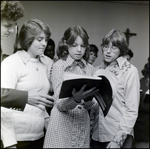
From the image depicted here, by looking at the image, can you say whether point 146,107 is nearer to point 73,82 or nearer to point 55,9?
point 73,82

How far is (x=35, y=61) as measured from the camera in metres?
1.40

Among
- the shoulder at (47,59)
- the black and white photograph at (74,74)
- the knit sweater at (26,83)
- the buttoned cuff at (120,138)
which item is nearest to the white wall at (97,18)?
the black and white photograph at (74,74)

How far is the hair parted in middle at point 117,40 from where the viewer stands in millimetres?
1606

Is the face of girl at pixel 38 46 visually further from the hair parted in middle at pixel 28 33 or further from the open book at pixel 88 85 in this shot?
the open book at pixel 88 85

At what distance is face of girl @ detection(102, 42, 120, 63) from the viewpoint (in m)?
1.60

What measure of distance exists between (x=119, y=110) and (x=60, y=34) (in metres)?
0.63

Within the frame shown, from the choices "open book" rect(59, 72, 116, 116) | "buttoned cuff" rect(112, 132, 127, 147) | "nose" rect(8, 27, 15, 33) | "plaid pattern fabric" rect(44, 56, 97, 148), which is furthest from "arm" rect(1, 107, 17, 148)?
"buttoned cuff" rect(112, 132, 127, 147)

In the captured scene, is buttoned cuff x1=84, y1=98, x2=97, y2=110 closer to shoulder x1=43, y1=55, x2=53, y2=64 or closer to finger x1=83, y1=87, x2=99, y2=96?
finger x1=83, y1=87, x2=99, y2=96

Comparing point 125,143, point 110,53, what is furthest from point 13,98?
point 125,143

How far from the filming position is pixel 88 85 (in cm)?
127

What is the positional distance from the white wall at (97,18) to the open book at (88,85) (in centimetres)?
29

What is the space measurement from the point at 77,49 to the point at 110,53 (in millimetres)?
277

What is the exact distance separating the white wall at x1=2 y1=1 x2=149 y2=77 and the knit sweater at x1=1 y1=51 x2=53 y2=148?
0.77 feet

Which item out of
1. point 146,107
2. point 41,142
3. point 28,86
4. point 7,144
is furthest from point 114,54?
point 7,144
